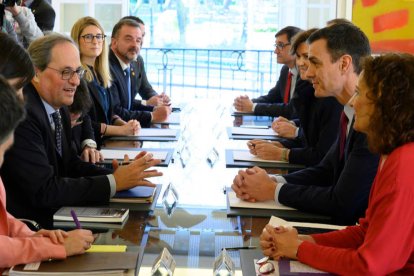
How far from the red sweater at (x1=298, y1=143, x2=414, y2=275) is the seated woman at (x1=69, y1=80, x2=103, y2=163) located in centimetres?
157

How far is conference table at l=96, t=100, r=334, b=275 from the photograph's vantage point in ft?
5.60

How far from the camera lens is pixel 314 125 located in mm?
3121

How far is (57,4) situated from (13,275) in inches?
260

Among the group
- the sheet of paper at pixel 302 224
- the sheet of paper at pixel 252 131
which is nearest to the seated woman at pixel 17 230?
the sheet of paper at pixel 302 224

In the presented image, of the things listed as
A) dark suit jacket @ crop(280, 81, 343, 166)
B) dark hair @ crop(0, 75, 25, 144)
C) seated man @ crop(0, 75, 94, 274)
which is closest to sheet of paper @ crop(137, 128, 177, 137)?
dark suit jacket @ crop(280, 81, 343, 166)

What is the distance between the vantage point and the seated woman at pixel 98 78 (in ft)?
11.7

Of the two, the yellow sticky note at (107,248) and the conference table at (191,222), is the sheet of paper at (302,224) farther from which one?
the yellow sticky note at (107,248)

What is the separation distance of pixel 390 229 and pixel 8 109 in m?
0.85

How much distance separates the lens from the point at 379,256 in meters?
1.46

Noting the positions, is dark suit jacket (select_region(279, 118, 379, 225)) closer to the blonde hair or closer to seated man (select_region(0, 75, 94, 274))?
seated man (select_region(0, 75, 94, 274))

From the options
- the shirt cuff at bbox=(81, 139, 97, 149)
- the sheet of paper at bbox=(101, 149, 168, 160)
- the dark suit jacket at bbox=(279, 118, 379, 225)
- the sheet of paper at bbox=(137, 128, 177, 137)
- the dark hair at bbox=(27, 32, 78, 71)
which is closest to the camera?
the dark suit jacket at bbox=(279, 118, 379, 225)

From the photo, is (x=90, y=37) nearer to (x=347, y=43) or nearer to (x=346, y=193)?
(x=347, y=43)

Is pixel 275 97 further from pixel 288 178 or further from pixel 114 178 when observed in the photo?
pixel 114 178

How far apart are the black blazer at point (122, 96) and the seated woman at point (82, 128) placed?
2.57ft
